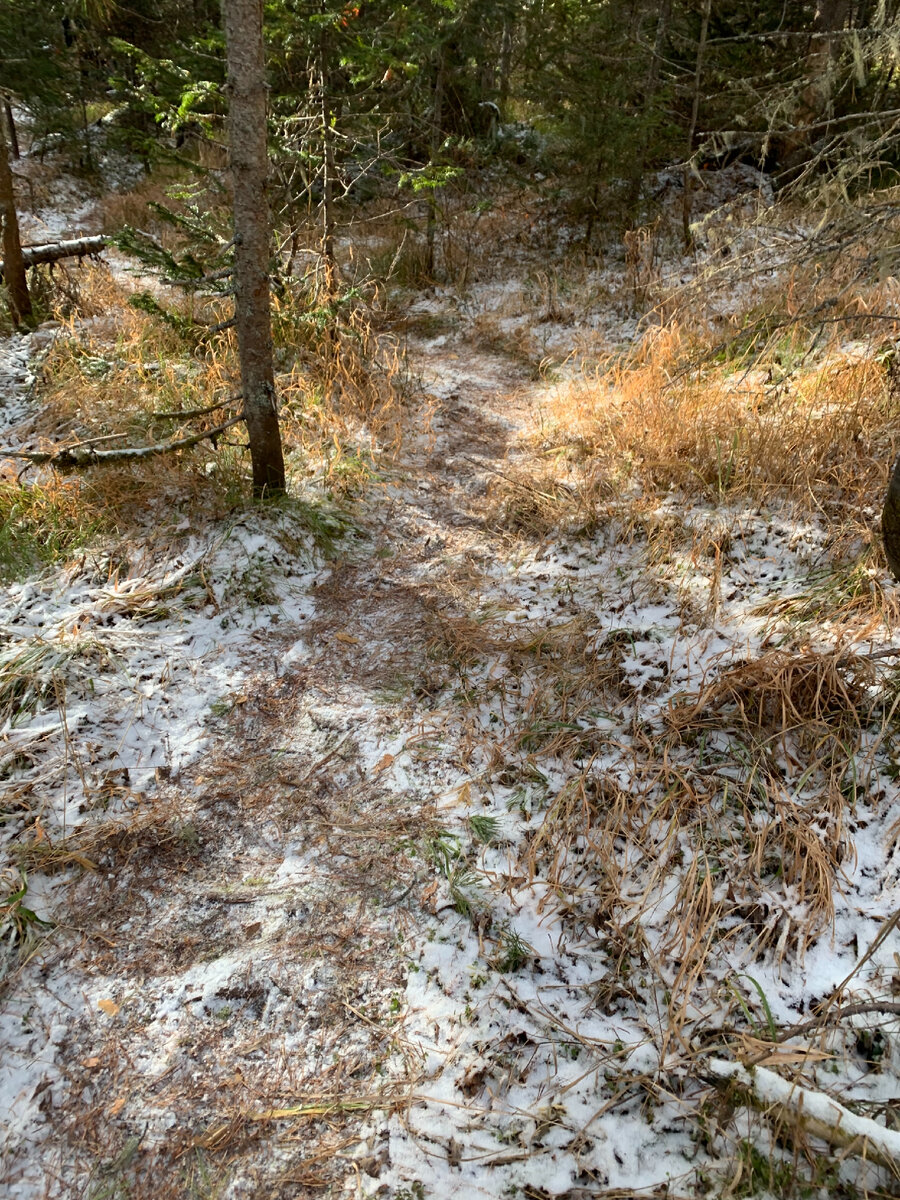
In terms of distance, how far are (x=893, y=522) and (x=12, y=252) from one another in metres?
7.30

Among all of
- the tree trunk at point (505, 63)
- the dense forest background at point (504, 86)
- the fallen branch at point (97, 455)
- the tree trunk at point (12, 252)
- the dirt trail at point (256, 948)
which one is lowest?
the dirt trail at point (256, 948)

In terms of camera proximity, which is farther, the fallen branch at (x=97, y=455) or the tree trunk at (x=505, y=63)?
the tree trunk at (x=505, y=63)

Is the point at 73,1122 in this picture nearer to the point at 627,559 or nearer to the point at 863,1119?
the point at 863,1119

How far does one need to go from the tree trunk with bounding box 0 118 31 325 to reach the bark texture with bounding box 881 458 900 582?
701cm

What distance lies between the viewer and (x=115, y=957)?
222 centimetres

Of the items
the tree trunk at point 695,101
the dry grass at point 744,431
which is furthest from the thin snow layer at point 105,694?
the tree trunk at point 695,101

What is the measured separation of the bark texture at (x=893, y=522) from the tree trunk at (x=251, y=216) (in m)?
2.98

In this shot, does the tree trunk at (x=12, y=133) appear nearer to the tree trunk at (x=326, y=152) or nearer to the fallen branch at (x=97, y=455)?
the tree trunk at (x=326, y=152)

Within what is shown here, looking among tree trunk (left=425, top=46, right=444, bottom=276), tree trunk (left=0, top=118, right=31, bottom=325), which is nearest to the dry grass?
tree trunk (left=425, top=46, right=444, bottom=276)

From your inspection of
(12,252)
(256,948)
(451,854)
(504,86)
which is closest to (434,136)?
(504,86)

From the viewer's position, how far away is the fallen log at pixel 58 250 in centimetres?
625

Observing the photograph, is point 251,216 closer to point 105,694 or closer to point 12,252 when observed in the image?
point 105,694

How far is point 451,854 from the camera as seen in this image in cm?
253

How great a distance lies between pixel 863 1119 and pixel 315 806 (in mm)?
1974
